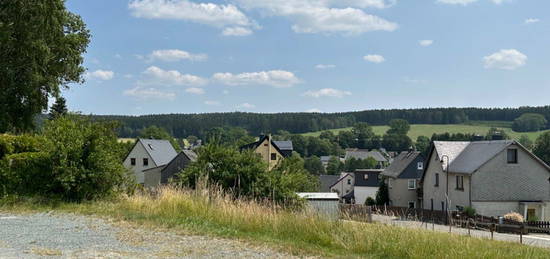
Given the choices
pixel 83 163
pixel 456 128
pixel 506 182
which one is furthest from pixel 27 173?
pixel 456 128

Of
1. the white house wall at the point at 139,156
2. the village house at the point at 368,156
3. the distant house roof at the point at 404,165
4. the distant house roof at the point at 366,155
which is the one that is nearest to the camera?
the distant house roof at the point at 404,165

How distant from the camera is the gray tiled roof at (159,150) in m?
66.8

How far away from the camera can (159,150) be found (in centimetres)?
6931

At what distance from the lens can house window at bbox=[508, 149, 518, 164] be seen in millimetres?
47875

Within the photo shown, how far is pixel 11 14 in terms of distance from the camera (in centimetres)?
2692

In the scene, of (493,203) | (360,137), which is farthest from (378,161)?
(493,203)

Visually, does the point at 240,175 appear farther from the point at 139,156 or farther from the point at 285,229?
the point at 139,156

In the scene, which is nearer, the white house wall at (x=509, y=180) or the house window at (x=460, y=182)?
the white house wall at (x=509, y=180)

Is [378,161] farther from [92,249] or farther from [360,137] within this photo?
[92,249]

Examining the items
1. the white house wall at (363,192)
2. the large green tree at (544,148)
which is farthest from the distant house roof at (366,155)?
the white house wall at (363,192)

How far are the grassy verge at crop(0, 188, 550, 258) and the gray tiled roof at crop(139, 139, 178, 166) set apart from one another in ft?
177

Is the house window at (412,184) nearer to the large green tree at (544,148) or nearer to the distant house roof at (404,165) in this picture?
the distant house roof at (404,165)

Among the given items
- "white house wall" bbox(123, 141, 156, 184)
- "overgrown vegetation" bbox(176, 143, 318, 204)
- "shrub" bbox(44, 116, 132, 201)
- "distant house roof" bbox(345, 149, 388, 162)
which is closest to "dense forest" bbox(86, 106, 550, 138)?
"distant house roof" bbox(345, 149, 388, 162)

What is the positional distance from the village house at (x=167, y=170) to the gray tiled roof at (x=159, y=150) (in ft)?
10.7
